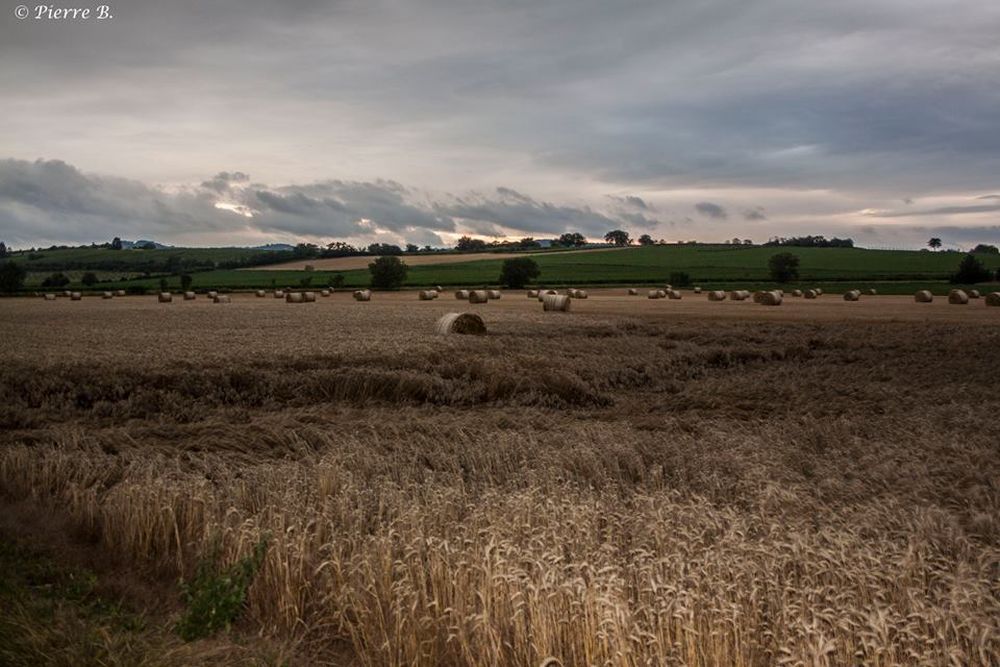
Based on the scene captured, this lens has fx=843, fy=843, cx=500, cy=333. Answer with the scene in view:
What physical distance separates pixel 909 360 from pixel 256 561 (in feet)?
78.7

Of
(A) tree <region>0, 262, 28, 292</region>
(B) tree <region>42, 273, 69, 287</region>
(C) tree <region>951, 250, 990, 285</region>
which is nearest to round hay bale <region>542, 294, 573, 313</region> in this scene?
(C) tree <region>951, 250, 990, 285</region>

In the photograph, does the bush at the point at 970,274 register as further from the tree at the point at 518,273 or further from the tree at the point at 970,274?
the tree at the point at 518,273

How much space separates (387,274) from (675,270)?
41.1 metres

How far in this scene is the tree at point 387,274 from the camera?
303ft

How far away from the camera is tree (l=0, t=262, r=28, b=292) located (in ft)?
297

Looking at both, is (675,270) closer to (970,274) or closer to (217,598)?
(970,274)

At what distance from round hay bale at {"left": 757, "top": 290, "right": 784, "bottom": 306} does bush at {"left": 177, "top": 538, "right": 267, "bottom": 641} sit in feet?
175

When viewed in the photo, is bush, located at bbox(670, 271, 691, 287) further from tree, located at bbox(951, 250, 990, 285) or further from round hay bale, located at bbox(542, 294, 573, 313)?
round hay bale, located at bbox(542, 294, 573, 313)

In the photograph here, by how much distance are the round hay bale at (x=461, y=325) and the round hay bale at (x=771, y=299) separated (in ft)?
101

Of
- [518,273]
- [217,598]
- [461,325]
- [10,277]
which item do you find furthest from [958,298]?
[10,277]

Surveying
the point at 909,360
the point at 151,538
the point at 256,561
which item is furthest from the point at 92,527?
the point at 909,360

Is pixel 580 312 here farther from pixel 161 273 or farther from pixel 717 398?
pixel 161 273

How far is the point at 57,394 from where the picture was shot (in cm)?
1909

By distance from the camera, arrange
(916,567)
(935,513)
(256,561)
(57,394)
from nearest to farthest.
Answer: (916,567) < (256,561) < (935,513) < (57,394)
